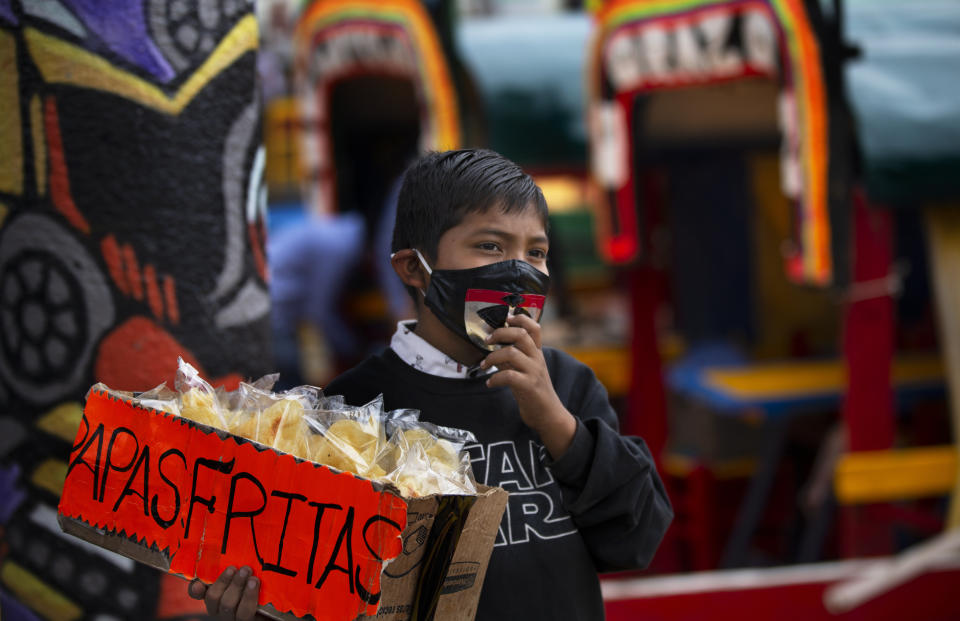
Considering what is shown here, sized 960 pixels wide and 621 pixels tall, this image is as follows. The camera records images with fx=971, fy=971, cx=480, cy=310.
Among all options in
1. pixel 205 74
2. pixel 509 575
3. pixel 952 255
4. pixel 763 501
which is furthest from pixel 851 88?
pixel 509 575

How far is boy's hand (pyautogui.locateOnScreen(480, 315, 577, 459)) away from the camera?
144 cm

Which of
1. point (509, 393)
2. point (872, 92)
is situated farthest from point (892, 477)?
point (509, 393)

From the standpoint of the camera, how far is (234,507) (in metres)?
1.38

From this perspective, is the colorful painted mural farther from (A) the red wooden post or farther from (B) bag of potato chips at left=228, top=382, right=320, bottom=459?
(A) the red wooden post

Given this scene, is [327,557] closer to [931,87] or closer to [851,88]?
[851,88]

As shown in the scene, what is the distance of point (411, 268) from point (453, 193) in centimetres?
15

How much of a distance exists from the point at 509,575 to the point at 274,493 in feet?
1.31

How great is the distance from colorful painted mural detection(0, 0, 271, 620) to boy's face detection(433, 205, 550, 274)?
69 centimetres

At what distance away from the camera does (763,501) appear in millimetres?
6156

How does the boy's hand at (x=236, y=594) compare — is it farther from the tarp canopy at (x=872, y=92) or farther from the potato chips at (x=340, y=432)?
the tarp canopy at (x=872, y=92)

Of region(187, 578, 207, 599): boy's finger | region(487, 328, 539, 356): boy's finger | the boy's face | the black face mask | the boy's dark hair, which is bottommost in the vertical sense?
region(187, 578, 207, 599): boy's finger

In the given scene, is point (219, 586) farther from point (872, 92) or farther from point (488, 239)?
point (872, 92)

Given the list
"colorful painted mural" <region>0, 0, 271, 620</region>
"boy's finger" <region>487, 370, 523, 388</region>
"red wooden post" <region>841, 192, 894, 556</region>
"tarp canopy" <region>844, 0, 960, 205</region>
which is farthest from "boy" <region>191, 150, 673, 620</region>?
"red wooden post" <region>841, 192, 894, 556</region>

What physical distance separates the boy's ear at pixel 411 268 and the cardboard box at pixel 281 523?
0.40m
